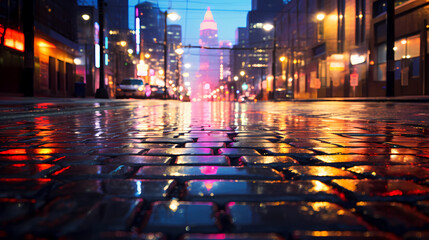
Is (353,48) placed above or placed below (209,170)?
above

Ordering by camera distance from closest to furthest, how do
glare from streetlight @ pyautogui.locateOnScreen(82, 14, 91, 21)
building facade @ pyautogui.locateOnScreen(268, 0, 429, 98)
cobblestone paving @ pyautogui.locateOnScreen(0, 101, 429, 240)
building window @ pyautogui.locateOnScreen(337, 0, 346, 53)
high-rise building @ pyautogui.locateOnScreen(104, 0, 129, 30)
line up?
cobblestone paving @ pyautogui.locateOnScreen(0, 101, 429, 240) → building facade @ pyautogui.locateOnScreen(268, 0, 429, 98) → building window @ pyautogui.locateOnScreen(337, 0, 346, 53) → glare from streetlight @ pyautogui.locateOnScreen(82, 14, 91, 21) → high-rise building @ pyautogui.locateOnScreen(104, 0, 129, 30)

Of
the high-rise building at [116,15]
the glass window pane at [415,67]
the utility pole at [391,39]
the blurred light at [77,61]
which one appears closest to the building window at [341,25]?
the glass window pane at [415,67]

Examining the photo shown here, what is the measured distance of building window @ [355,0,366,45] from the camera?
1091 inches

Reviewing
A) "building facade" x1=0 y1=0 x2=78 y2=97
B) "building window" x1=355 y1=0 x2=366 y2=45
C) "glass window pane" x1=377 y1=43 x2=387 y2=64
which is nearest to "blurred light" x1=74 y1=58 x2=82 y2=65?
"building facade" x1=0 y1=0 x2=78 y2=97

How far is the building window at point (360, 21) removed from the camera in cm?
2771

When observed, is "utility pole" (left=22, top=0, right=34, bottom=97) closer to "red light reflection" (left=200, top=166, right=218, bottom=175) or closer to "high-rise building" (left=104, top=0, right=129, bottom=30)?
"red light reflection" (left=200, top=166, right=218, bottom=175)

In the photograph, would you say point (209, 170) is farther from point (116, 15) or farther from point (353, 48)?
point (116, 15)

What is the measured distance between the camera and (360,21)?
1111 inches

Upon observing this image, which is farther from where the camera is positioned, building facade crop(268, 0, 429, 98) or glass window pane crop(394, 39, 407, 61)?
glass window pane crop(394, 39, 407, 61)

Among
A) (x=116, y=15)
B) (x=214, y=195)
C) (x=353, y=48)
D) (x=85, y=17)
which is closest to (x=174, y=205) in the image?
(x=214, y=195)

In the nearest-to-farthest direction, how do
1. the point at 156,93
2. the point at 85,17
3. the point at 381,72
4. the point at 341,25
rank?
the point at 381,72 < the point at 85,17 < the point at 341,25 < the point at 156,93

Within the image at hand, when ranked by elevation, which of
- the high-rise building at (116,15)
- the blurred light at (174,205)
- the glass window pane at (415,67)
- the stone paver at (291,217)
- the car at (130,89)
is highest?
the high-rise building at (116,15)

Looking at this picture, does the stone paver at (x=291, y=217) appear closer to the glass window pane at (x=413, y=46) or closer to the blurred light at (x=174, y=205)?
the blurred light at (x=174, y=205)

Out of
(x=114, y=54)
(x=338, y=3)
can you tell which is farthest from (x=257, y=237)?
(x=114, y=54)
